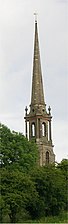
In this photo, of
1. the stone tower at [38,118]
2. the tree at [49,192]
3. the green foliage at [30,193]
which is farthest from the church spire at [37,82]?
the tree at [49,192]

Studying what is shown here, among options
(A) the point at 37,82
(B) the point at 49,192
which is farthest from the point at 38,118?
(B) the point at 49,192

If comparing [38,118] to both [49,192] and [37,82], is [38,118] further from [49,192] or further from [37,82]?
[49,192]

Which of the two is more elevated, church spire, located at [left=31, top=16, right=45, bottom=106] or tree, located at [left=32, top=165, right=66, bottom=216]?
church spire, located at [left=31, top=16, right=45, bottom=106]

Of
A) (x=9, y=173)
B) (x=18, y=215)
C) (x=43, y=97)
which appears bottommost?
(x=18, y=215)

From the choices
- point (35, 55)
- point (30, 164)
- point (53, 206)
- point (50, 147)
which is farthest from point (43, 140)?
point (53, 206)

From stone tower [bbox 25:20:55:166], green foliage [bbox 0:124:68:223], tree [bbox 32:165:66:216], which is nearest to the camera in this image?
green foliage [bbox 0:124:68:223]

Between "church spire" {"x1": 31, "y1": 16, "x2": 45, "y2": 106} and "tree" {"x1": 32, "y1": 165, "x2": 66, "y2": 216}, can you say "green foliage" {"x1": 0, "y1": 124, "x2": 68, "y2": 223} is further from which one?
"church spire" {"x1": 31, "y1": 16, "x2": 45, "y2": 106}

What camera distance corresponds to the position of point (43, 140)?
245 ft

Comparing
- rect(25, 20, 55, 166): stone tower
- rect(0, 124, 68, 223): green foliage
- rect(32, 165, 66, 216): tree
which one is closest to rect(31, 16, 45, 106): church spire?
rect(25, 20, 55, 166): stone tower

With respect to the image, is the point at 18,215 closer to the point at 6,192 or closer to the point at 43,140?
the point at 6,192

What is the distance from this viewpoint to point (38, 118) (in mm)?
76312

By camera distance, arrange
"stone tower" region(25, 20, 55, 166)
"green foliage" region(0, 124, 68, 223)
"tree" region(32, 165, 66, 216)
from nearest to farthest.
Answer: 1. "green foliage" region(0, 124, 68, 223)
2. "tree" region(32, 165, 66, 216)
3. "stone tower" region(25, 20, 55, 166)

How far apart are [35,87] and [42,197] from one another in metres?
36.7

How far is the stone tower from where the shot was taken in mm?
74688
